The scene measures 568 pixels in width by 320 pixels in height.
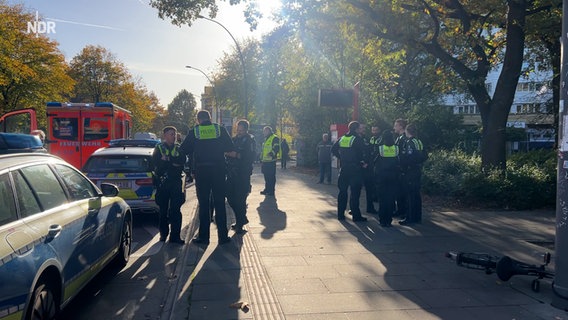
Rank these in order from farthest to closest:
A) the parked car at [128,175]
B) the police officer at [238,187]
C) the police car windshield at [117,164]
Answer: the police car windshield at [117,164] < the parked car at [128,175] < the police officer at [238,187]

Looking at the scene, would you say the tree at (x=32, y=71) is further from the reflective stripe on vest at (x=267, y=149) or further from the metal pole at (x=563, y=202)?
the metal pole at (x=563, y=202)

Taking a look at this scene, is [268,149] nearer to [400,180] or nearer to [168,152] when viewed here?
[400,180]

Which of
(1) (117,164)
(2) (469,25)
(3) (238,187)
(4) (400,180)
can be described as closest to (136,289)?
(3) (238,187)

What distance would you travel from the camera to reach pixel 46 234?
3572 millimetres

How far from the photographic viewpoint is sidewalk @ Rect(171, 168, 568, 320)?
4.45 metres

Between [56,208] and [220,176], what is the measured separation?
3039 mm

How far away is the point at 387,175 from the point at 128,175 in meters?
4.63

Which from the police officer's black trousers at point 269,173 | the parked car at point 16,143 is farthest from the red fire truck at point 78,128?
the parked car at point 16,143

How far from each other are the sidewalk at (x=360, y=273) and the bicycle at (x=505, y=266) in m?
0.14

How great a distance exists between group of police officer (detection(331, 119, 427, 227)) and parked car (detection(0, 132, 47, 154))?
5.36 m

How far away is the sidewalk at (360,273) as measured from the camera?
4449 mm

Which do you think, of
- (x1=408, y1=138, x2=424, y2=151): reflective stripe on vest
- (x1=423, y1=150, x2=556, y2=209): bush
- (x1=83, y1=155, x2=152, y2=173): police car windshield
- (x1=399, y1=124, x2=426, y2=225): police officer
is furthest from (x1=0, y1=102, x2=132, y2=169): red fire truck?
(x1=408, y1=138, x2=424, y2=151): reflective stripe on vest

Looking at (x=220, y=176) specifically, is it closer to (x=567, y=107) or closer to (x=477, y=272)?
(x=477, y=272)

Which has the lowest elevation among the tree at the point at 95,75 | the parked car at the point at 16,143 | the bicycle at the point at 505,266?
the bicycle at the point at 505,266
